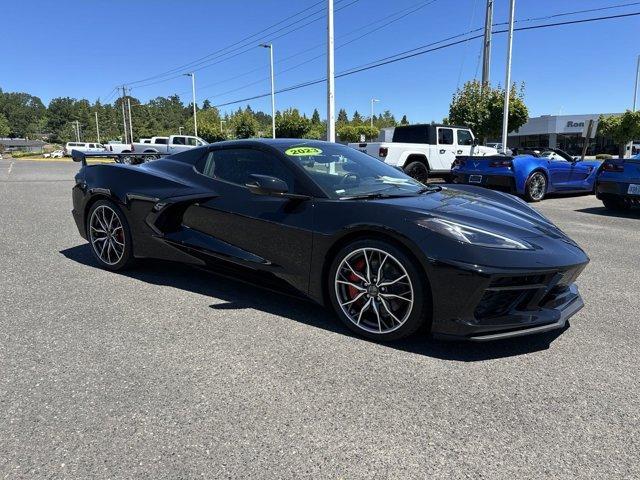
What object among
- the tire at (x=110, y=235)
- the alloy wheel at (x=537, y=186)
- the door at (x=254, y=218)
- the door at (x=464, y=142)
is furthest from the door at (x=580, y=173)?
the tire at (x=110, y=235)

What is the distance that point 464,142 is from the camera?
15.1m

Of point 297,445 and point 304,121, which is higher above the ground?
point 304,121

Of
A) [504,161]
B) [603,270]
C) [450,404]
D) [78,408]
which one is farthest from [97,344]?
[504,161]

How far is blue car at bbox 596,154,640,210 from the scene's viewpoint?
8758 millimetres

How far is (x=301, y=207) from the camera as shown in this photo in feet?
11.2

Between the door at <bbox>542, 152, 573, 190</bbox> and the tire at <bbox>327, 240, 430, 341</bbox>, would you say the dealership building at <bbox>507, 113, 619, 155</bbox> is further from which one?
the tire at <bbox>327, 240, 430, 341</bbox>

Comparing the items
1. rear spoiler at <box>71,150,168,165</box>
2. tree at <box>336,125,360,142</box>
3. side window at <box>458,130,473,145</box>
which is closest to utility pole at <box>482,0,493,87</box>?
side window at <box>458,130,473,145</box>

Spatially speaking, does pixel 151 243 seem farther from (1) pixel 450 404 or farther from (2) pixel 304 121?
(2) pixel 304 121

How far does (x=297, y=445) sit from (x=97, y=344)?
1663mm

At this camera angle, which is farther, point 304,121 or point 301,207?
point 304,121

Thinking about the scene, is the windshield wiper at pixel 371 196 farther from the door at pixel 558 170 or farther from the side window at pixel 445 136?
the side window at pixel 445 136

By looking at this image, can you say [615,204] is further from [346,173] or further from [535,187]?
[346,173]

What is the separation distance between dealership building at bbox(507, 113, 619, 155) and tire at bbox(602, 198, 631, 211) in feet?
164

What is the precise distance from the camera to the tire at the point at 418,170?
13941mm
